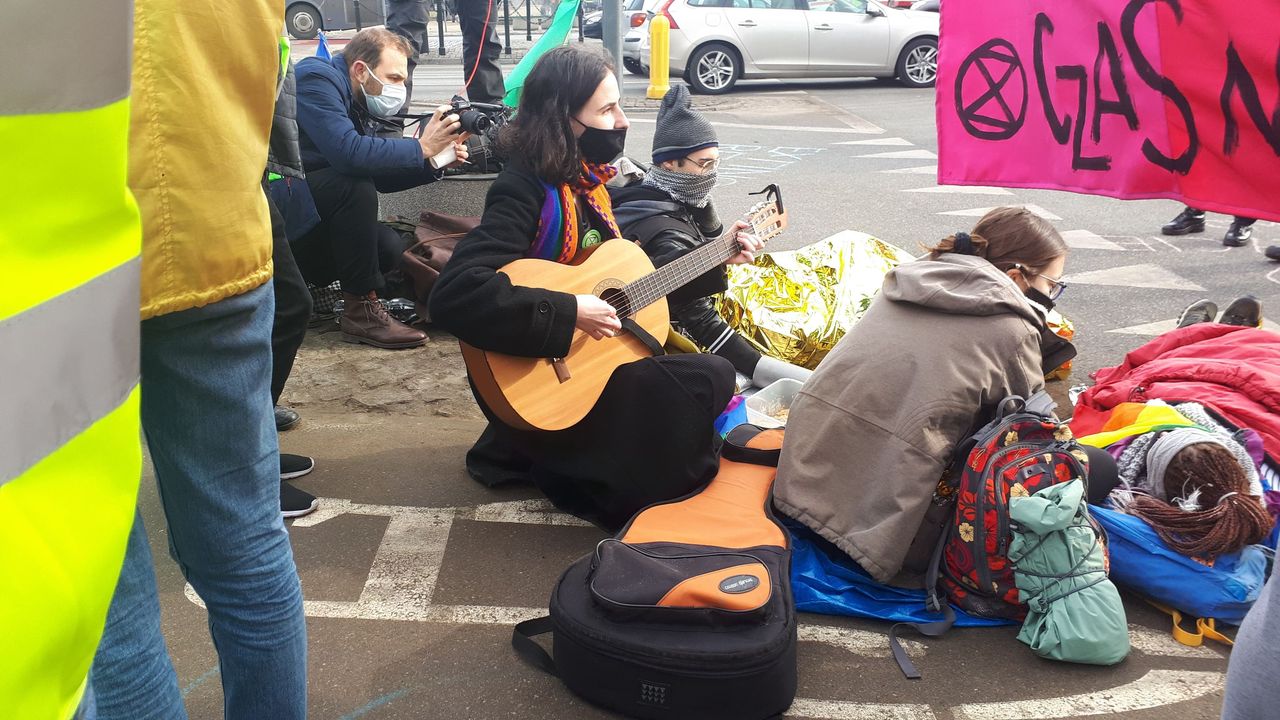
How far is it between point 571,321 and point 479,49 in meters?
4.61

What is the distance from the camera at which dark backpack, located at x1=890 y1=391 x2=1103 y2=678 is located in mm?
2674

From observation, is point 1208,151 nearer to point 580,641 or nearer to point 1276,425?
point 1276,425

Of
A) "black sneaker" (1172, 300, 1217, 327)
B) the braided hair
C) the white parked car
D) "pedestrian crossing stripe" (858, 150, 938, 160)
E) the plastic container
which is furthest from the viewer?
the white parked car

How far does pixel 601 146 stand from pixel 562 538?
1.21 meters

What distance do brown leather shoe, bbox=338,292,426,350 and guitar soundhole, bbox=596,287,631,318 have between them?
1.58 metres

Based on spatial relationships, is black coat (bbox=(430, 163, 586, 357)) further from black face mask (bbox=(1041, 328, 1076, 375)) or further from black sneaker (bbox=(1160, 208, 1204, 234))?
black sneaker (bbox=(1160, 208, 1204, 234))

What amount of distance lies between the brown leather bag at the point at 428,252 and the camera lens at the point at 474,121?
1.81ft

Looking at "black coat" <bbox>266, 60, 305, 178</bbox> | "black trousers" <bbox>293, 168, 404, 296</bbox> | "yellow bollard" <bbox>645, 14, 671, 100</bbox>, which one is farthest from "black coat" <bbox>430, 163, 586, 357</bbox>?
"yellow bollard" <bbox>645, 14, 671, 100</bbox>

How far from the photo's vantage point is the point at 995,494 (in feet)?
8.77

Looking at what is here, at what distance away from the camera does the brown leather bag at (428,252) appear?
4801 millimetres

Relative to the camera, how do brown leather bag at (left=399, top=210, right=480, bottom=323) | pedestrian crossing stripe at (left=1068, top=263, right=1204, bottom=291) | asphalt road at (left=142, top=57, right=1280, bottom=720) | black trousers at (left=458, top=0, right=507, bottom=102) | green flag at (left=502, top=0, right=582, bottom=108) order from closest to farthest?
asphalt road at (left=142, top=57, right=1280, bottom=720), brown leather bag at (left=399, top=210, right=480, bottom=323), green flag at (left=502, top=0, right=582, bottom=108), pedestrian crossing stripe at (left=1068, top=263, right=1204, bottom=291), black trousers at (left=458, top=0, right=507, bottom=102)

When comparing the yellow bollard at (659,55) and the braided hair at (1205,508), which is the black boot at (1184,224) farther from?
the yellow bollard at (659,55)

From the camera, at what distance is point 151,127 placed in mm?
1398

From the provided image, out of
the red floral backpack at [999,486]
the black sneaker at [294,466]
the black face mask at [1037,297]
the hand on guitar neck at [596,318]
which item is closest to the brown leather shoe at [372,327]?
the black sneaker at [294,466]
